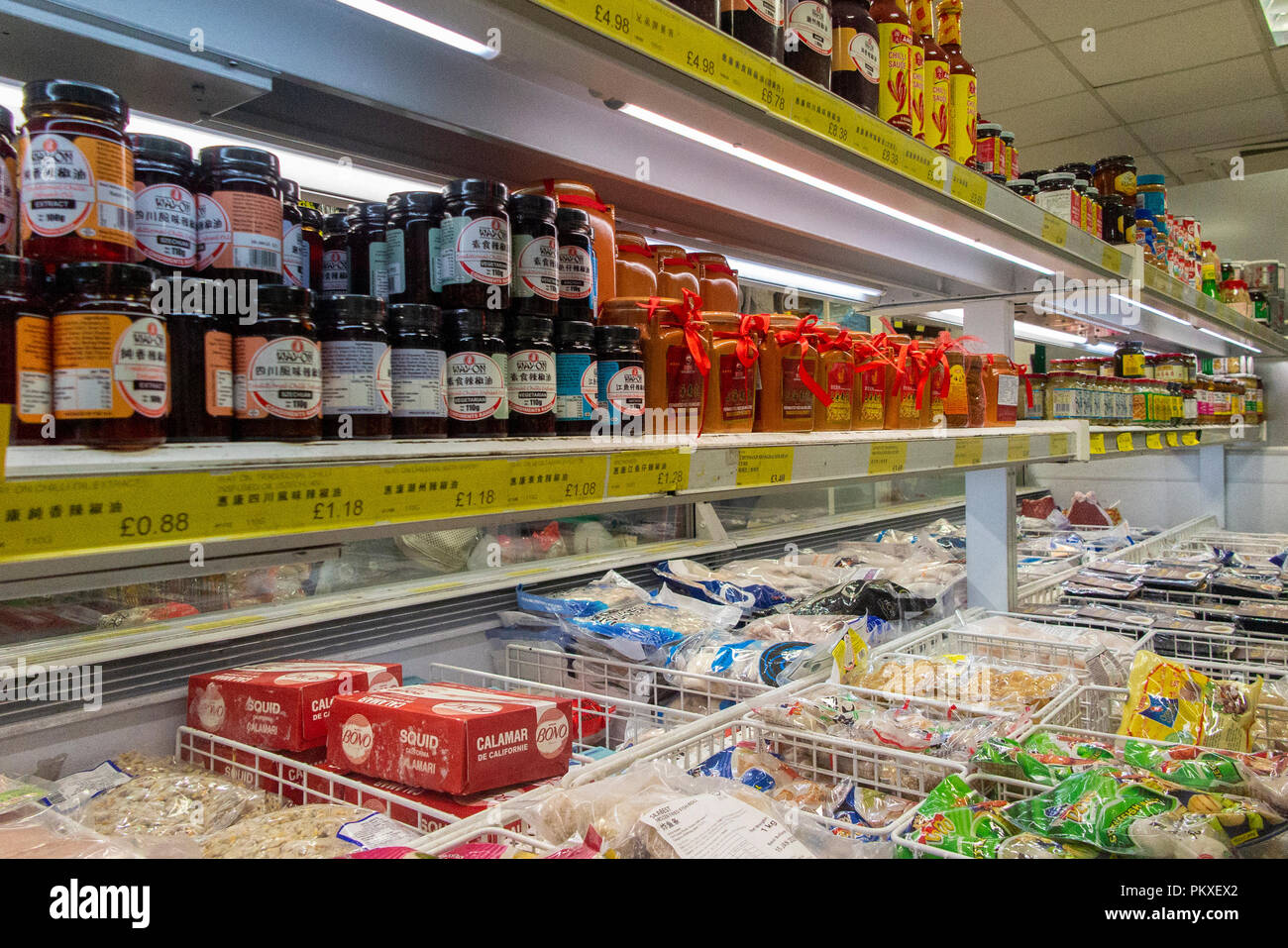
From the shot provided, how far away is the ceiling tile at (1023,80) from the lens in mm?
4930

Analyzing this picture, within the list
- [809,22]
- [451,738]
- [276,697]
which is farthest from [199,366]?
[809,22]

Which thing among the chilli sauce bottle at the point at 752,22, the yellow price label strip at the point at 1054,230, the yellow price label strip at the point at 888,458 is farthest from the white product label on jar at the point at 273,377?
the yellow price label strip at the point at 1054,230

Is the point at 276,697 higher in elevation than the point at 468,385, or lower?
lower

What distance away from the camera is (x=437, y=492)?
783 mm

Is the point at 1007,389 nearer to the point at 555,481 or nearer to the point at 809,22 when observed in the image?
the point at 809,22

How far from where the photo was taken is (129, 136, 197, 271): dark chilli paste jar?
0.70 m

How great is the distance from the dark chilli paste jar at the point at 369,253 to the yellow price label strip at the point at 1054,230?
1.52m

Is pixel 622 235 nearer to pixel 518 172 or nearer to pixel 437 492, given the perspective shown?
pixel 518 172

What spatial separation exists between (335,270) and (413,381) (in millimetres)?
249

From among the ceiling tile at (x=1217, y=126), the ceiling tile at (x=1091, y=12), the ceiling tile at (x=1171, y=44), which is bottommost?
the ceiling tile at (x=1091, y=12)

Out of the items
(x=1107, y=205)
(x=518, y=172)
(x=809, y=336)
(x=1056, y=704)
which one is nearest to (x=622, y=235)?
(x=518, y=172)

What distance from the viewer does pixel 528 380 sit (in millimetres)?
923

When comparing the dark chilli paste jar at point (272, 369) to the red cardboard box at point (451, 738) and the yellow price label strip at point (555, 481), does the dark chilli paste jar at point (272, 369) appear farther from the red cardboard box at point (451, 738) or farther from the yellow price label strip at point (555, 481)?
the red cardboard box at point (451, 738)

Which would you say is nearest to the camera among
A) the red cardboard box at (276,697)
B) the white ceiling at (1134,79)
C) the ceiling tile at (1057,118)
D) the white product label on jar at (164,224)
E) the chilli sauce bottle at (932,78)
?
the white product label on jar at (164,224)
